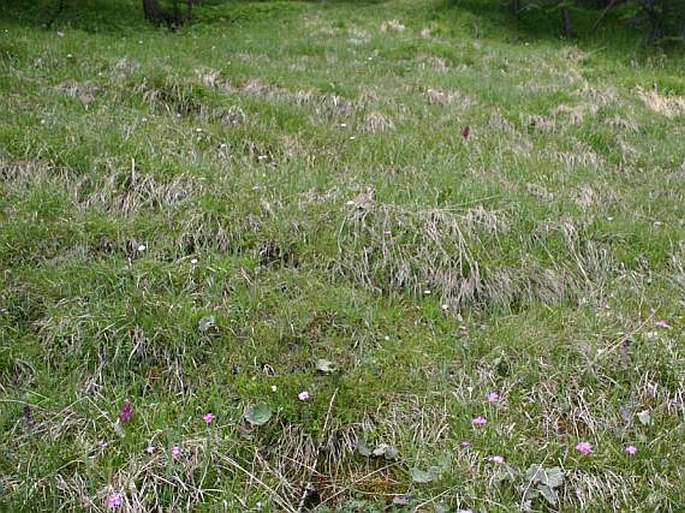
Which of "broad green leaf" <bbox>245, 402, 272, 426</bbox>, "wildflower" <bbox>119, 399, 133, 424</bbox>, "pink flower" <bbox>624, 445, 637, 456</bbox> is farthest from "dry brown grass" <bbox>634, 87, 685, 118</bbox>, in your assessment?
"wildflower" <bbox>119, 399, 133, 424</bbox>

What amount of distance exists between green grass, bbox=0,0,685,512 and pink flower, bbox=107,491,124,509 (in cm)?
3

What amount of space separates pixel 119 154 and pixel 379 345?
2903 millimetres

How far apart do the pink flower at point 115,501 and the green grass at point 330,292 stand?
3 centimetres

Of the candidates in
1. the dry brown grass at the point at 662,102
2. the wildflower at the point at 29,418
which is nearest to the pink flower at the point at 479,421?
the wildflower at the point at 29,418

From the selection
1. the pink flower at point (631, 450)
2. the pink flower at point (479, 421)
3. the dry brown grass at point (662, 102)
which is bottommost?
the pink flower at point (479, 421)

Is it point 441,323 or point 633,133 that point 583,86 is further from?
point 441,323

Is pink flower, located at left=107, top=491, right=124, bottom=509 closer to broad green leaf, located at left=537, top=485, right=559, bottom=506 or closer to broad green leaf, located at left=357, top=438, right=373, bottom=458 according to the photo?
broad green leaf, located at left=357, top=438, right=373, bottom=458

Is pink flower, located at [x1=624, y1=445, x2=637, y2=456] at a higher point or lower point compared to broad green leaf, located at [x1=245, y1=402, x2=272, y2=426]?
higher

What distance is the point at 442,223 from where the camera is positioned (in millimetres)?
4234

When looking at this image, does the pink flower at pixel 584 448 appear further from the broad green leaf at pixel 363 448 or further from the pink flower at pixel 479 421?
A: the broad green leaf at pixel 363 448

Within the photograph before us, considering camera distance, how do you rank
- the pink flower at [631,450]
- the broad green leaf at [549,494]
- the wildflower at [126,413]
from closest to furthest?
1. the broad green leaf at [549,494]
2. the pink flower at [631,450]
3. the wildflower at [126,413]

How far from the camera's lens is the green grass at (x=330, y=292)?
254cm

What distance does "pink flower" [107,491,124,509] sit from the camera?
230 centimetres

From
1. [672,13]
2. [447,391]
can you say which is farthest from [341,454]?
[672,13]
